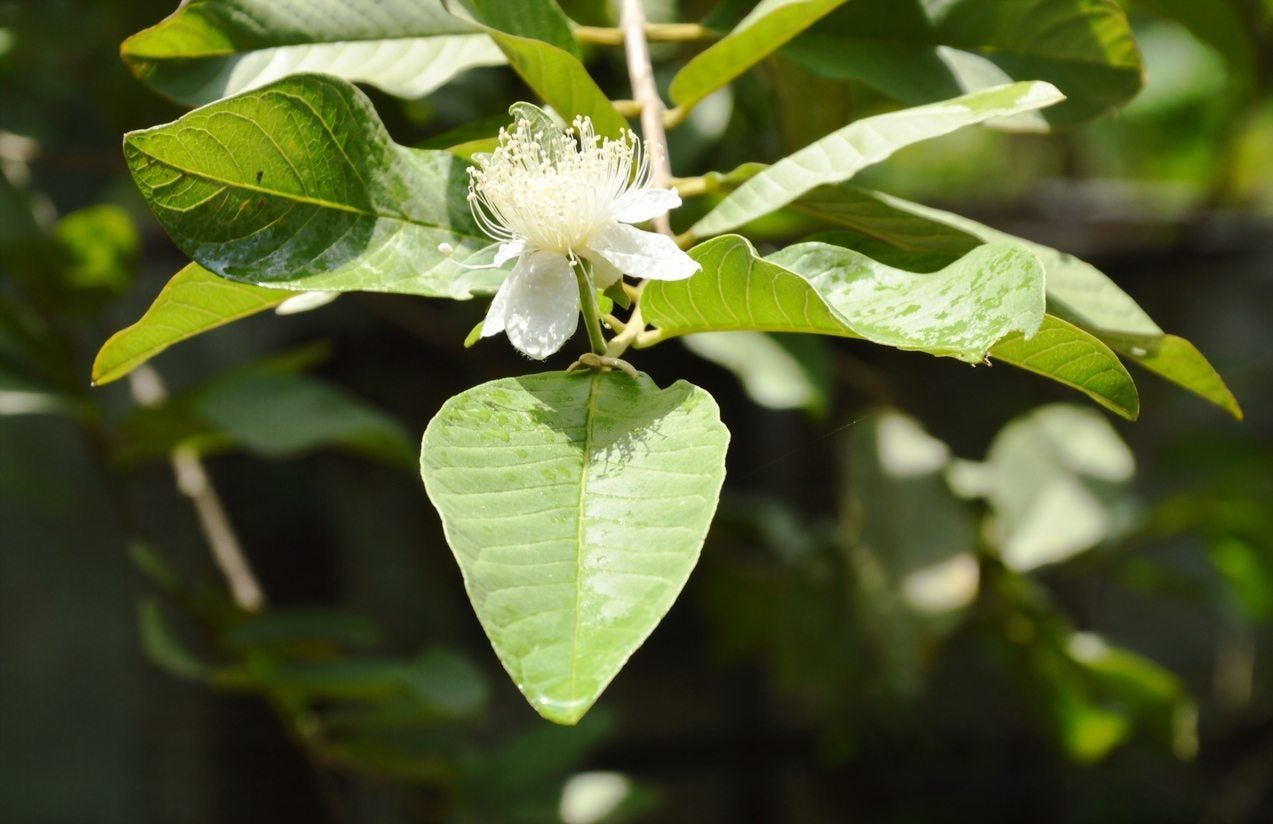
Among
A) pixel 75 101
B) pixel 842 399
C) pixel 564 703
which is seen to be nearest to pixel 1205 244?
pixel 842 399

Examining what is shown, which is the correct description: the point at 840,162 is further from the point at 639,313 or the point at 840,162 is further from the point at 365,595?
the point at 365,595

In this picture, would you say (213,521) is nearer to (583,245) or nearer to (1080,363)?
(583,245)

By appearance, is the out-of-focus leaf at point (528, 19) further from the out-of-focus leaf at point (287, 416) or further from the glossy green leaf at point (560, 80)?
the out-of-focus leaf at point (287, 416)

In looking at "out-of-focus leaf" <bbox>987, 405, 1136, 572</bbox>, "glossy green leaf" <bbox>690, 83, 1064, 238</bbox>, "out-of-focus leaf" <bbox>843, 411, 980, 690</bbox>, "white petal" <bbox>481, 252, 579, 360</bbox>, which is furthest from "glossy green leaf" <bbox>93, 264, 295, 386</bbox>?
"out-of-focus leaf" <bbox>987, 405, 1136, 572</bbox>

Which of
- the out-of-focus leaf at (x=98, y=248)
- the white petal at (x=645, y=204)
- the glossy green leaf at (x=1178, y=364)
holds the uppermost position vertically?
the white petal at (x=645, y=204)

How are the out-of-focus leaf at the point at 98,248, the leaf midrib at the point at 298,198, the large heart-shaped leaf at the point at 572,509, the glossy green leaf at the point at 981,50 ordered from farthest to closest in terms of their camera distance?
the out-of-focus leaf at the point at 98,248 → the glossy green leaf at the point at 981,50 → the leaf midrib at the point at 298,198 → the large heart-shaped leaf at the point at 572,509

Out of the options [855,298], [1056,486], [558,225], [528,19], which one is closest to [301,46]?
[528,19]

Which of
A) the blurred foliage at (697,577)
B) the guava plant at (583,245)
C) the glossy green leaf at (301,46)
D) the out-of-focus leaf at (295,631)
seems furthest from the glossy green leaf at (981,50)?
the out-of-focus leaf at (295,631)
